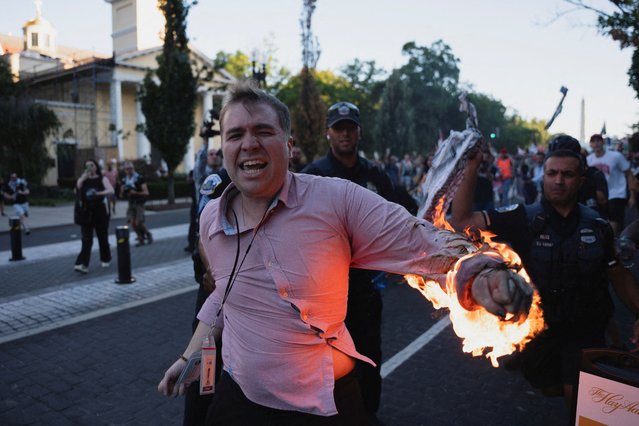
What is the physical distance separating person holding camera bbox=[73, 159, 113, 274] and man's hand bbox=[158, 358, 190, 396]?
757 cm

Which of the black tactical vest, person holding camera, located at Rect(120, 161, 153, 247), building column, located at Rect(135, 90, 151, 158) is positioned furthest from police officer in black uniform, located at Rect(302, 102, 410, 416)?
building column, located at Rect(135, 90, 151, 158)

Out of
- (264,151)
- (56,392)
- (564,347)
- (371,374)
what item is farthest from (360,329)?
(56,392)

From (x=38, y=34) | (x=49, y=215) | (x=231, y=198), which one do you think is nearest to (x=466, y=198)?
(x=231, y=198)

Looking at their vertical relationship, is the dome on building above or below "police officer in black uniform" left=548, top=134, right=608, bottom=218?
above

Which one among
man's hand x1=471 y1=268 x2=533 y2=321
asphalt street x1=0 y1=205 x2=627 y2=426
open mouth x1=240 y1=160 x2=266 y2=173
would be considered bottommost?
asphalt street x1=0 y1=205 x2=627 y2=426

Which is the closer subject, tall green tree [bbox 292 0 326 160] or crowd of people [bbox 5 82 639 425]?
crowd of people [bbox 5 82 639 425]

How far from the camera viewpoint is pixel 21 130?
73.6 ft

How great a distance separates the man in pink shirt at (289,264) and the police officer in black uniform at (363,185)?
106 centimetres

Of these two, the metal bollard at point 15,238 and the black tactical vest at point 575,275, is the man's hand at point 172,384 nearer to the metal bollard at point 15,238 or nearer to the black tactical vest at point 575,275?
the black tactical vest at point 575,275

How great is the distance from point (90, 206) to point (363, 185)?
694 centimetres

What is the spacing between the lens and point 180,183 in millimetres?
29422

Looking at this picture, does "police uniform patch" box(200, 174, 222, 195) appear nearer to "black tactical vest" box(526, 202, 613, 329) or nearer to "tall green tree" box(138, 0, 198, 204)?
"black tactical vest" box(526, 202, 613, 329)

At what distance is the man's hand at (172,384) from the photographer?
230 centimetres

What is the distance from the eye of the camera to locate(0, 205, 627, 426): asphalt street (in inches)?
156
